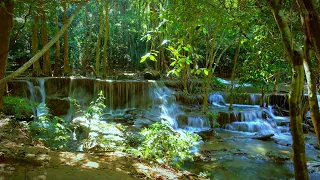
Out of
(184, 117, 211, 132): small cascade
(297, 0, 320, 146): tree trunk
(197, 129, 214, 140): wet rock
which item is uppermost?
(297, 0, 320, 146): tree trunk

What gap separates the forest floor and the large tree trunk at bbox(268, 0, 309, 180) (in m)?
1.72

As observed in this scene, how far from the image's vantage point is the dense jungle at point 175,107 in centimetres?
320

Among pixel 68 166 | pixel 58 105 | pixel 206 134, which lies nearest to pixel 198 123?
pixel 206 134

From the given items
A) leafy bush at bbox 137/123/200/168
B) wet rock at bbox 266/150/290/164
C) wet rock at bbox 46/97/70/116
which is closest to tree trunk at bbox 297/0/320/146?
leafy bush at bbox 137/123/200/168

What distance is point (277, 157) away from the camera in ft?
27.9

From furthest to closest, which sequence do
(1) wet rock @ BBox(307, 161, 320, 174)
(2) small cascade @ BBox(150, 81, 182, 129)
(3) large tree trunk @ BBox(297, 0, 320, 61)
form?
(2) small cascade @ BBox(150, 81, 182, 129) → (1) wet rock @ BBox(307, 161, 320, 174) → (3) large tree trunk @ BBox(297, 0, 320, 61)

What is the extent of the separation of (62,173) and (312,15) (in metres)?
3.31

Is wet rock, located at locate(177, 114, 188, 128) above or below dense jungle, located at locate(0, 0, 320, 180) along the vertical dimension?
below

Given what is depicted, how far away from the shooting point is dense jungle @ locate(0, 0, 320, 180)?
320 cm

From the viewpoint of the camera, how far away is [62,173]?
3.48 meters

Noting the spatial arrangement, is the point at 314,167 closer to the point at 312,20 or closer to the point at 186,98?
the point at 312,20

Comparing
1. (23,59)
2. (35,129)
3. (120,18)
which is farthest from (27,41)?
(35,129)

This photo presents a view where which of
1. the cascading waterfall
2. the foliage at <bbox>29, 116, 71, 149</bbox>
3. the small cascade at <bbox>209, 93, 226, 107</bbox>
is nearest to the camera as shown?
the foliage at <bbox>29, 116, 71, 149</bbox>

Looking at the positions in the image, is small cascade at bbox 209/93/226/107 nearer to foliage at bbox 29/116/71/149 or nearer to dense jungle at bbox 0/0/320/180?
dense jungle at bbox 0/0/320/180
